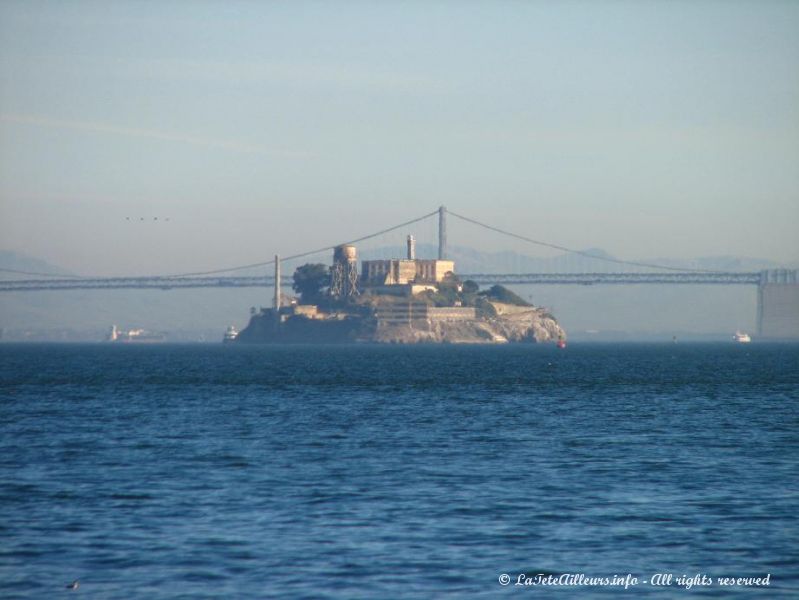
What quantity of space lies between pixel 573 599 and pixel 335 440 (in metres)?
20.0

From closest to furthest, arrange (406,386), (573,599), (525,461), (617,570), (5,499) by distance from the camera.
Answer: (573,599) < (617,570) < (5,499) < (525,461) < (406,386)

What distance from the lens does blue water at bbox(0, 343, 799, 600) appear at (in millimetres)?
17859

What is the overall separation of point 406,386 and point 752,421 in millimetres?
29690

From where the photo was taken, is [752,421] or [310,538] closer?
[310,538]

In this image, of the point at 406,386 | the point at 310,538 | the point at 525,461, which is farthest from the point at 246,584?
the point at 406,386

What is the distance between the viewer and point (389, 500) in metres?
24.0

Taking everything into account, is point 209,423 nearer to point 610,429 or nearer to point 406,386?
point 610,429

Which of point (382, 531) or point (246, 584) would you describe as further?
point (382, 531)

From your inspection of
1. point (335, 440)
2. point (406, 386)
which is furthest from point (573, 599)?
point (406, 386)

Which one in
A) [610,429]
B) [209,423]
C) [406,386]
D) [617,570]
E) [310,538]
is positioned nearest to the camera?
[617,570]

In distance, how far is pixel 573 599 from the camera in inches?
656

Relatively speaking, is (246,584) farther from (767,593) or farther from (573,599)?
(767,593)

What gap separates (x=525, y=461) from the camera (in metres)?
30.5

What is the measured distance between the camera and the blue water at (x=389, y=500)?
58.6 feet
